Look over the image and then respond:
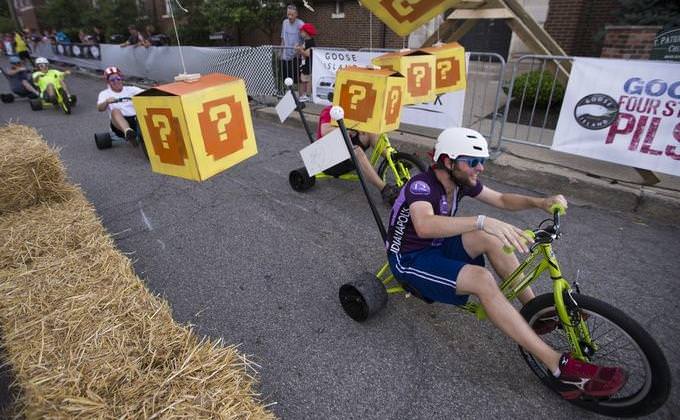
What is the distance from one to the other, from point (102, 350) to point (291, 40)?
823cm

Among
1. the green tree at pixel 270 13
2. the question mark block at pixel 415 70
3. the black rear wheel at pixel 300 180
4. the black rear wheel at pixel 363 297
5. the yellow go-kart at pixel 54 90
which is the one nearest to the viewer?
the black rear wheel at pixel 363 297

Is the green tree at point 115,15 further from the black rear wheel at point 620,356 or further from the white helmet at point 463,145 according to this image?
the black rear wheel at point 620,356

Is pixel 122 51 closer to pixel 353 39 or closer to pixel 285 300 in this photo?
pixel 353 39

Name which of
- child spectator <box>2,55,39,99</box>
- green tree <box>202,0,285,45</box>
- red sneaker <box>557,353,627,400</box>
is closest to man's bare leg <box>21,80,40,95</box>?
child spectator <box>2,55,39,99</box>

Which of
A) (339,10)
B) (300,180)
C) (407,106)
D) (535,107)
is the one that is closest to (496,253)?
(300,180)

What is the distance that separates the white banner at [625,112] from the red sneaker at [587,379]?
3369mm

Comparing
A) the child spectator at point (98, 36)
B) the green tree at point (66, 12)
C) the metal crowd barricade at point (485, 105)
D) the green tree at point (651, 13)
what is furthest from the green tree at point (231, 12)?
the green tree at point (66, 12)

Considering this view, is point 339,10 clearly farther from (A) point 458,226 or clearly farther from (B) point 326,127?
(A) point 458,226

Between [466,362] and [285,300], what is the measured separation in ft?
4.49

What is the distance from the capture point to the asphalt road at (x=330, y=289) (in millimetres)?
2178

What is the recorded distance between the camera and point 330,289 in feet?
10.1

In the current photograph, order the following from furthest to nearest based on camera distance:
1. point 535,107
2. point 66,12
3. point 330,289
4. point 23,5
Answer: point 23,5 < point 66,12 < point 535,107 < point 330,289

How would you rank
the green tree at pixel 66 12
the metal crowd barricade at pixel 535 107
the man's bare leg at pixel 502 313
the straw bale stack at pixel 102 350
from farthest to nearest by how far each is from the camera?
the green tree at pixel 66 12 < the metal crowd barricade at pixel 535 107 < the man's bare leg at pixel 502 313 < the straw bale stack at pixel 102 350

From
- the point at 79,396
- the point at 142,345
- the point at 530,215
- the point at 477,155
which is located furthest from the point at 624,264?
the point at 79,396
